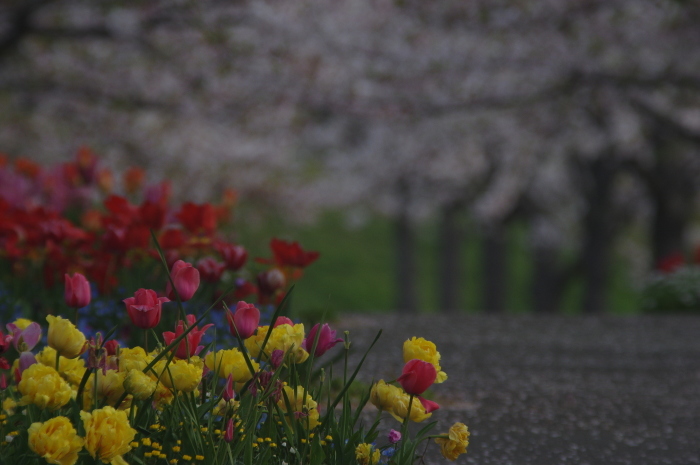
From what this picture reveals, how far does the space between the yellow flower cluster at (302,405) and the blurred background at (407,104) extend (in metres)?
3.39

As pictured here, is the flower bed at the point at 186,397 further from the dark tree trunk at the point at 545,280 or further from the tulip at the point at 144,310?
the dark tree trunk at the point at 545,280

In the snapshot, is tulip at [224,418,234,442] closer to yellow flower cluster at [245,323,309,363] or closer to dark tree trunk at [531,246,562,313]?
yellow flower cluster at [245,323,309,363]

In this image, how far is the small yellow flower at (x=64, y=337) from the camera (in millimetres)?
1732

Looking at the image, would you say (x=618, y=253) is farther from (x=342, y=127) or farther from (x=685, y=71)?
(x=685, y=71)

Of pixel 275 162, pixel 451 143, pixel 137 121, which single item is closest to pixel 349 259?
pixel 275 162

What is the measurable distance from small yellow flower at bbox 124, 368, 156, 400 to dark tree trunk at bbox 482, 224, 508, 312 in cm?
1293

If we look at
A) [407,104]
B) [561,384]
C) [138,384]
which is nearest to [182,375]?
[138,384]

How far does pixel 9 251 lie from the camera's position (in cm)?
353

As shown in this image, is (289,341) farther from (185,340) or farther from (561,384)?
(561,384)

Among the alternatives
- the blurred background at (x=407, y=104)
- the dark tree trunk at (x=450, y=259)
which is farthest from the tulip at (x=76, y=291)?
the dark tree trunk at (x=450, y=259)

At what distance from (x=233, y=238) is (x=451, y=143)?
9189mm

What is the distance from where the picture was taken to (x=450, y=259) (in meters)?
15.2

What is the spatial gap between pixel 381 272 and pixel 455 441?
26.7 meters

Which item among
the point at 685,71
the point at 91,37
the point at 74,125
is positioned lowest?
the point at 74,125
